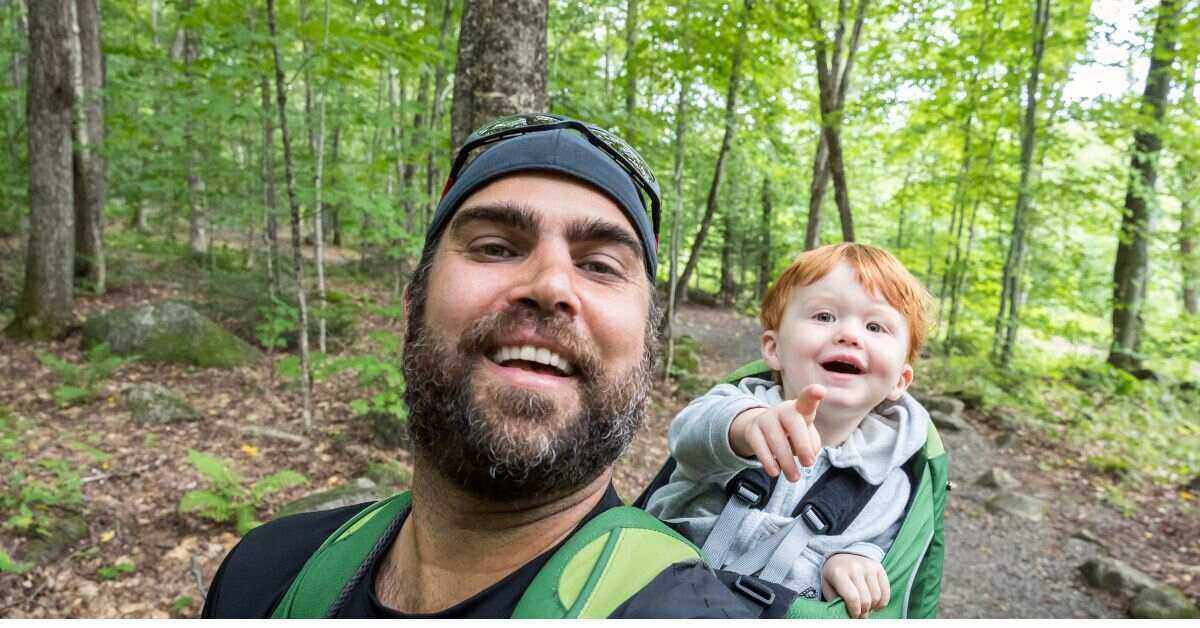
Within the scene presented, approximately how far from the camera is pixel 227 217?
12.4 meters

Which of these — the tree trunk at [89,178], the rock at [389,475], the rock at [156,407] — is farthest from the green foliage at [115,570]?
the tree trunk at [89,178]

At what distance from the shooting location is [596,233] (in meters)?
1.51

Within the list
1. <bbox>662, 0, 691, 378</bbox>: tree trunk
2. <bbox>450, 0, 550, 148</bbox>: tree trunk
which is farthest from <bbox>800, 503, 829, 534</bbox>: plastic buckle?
<bbox>662, 0, 691, 378</bbox>: tree trunk

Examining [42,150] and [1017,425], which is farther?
[1017,425]

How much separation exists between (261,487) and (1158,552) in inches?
318

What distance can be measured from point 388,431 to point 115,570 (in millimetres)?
2455

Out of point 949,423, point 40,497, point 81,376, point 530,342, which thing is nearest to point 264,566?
point 530,342

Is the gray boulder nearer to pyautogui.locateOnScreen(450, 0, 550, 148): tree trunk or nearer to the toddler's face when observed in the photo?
the toddler's face

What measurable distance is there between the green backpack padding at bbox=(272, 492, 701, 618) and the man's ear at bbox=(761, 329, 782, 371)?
3.17 ft

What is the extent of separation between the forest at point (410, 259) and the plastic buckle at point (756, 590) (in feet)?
9.16

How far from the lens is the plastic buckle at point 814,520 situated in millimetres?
1693

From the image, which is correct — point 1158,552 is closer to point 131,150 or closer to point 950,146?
point 950,146

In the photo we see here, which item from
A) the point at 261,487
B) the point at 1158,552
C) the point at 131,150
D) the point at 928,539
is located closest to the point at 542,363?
the point at 928,539

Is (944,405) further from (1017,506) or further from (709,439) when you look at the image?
(709,439)
